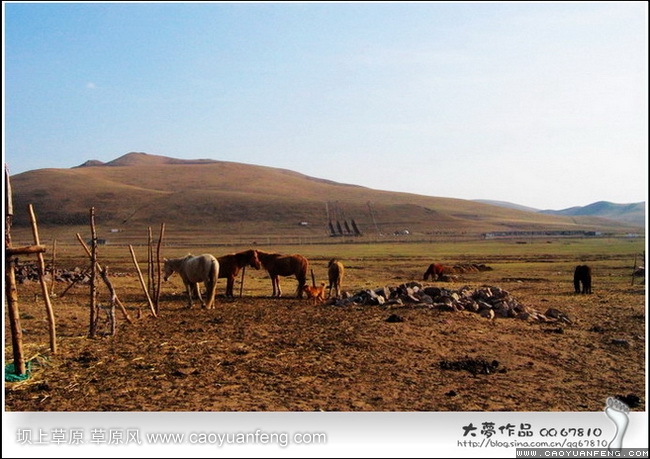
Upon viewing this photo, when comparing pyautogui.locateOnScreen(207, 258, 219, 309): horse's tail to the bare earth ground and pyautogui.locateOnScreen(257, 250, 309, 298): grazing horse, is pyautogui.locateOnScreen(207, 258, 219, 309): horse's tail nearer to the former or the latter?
the bare earth ground

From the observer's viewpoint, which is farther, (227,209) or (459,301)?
(227,209)

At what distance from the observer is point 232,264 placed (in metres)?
18.2

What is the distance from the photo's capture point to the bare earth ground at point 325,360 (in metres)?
7.59

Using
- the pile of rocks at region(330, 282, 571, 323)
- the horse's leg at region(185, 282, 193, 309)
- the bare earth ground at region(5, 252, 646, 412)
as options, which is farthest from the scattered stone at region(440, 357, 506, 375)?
the horse's leg at region(185, 282, 193, 309)

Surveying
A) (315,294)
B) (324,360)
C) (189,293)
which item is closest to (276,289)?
(315,294)

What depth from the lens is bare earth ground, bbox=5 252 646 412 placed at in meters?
7.59

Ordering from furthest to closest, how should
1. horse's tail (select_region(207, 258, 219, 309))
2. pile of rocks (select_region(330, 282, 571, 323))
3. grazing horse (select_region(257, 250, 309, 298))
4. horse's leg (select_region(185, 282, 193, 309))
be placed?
grazing horse (select_region(257, 250, 309, 298)), horse's leg (select_region(185, 282, 193, 309)), horse's tail (select_region(207, 258, 219, 309)), pile of rocks (select_region(330, 282, 571, 323))

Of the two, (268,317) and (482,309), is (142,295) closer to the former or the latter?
(268,317)

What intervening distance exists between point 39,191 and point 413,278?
105m

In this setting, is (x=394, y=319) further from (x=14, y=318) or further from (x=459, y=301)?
(x=14, y=318)

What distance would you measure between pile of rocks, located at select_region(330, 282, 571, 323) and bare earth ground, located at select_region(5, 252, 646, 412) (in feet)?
1.36

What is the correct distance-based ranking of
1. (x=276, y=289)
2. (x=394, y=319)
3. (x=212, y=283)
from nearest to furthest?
(x=394, y=319), (x=212, y=283), (x=276, y=289)

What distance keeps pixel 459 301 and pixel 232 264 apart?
7590 mm

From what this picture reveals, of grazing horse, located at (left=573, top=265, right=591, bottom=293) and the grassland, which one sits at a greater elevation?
grazing horse, located at (left=573, top=265, right=591, bottom=293)
